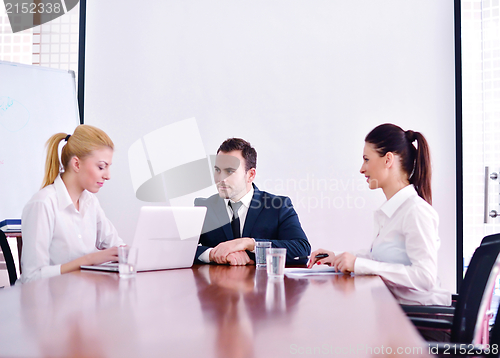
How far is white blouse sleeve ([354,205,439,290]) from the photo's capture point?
1574 mm

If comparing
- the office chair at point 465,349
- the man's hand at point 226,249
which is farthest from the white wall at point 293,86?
the office chair at point 465,349

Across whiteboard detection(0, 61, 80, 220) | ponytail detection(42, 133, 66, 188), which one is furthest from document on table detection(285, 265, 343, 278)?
whiteboard detection(0, 61, 80, 220)

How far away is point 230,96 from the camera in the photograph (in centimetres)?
360

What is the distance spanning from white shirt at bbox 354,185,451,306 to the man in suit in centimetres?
65

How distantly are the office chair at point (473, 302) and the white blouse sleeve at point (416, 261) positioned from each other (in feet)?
0.58

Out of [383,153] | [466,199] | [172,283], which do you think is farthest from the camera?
[466,199]

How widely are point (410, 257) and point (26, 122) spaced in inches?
104

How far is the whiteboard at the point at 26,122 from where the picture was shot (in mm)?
3012

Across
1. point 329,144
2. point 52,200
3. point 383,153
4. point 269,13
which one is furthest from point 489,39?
point 52,200

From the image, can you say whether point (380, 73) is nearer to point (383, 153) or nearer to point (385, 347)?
point (383, 153)

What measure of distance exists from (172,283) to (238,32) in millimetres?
2625

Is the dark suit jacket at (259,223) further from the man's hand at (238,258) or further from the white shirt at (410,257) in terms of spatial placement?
the white shirt at (410,257)

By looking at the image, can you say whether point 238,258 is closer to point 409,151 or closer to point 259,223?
point 259,223

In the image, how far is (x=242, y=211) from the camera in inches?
100
